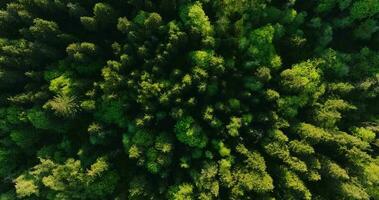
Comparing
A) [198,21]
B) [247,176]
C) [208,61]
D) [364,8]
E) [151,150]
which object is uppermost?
[364,8]

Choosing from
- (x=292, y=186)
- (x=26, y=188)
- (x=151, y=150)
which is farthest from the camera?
(x=26, y=188)

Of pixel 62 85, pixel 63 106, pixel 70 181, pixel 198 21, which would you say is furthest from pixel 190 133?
pixel 62 85

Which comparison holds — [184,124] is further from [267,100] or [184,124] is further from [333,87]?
[333,87]

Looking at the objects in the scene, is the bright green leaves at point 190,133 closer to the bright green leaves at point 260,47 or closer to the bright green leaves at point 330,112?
the bright green leaves at point 260,47

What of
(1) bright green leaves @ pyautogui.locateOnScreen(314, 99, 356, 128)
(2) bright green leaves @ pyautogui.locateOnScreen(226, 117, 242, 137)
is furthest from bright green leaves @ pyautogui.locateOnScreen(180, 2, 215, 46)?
(1) bright green leaves @ pyautogui.locateOnScreen(314, 99, 356, 128)

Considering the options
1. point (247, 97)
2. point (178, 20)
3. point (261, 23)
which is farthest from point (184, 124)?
point (261, 23)

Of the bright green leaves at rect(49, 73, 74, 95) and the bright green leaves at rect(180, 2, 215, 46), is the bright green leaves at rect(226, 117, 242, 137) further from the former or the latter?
the bright green leaves at rect(49, 73, 74, 95)

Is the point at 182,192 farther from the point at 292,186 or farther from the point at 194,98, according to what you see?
the point at 292,186
